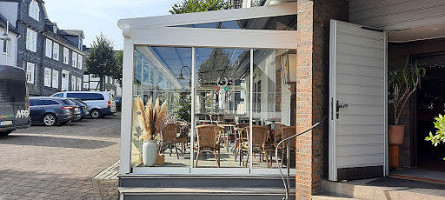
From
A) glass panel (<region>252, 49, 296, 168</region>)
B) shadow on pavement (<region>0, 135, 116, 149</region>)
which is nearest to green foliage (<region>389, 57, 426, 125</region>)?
glass panel (<region>252, 49, 296, 168</region>)

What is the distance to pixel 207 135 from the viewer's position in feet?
17.8

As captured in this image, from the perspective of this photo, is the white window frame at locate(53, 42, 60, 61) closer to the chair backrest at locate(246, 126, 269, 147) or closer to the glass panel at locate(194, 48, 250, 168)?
the glass panel at locate(194, 48, 250, 168)

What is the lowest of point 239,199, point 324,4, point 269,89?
point 239,199

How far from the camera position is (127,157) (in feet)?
15.6

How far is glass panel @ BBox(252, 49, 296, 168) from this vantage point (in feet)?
17.5

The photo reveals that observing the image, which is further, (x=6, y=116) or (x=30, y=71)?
(x=30, y=71)

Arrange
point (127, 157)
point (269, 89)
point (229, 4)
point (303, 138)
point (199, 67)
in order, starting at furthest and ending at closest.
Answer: point (229, 4)
point (269, 89)
point (199, 67)
point (127, 157)
point (303, 138)

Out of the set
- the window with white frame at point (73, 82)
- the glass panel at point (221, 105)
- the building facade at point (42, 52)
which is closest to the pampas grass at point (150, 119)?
the glass panel at point (221, 105)

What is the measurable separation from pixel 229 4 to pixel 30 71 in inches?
641

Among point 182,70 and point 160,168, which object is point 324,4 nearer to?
point 182,70

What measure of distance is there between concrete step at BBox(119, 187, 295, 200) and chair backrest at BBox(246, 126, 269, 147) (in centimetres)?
96

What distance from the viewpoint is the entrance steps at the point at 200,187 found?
451 centimetres

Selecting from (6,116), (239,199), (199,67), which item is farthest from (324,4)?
(6,116)

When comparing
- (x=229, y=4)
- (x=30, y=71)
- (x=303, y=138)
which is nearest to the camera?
(x=303, y=138)
